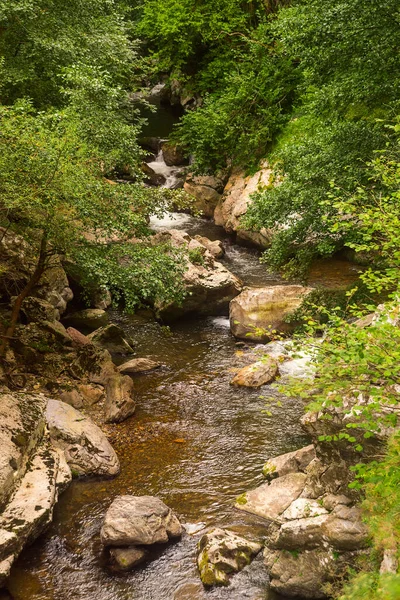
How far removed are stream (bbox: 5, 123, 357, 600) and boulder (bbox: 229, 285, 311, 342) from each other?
Answer: 71 cm

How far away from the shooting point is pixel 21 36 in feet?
57.1

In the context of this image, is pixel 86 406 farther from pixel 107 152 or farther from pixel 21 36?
pixel 21 36

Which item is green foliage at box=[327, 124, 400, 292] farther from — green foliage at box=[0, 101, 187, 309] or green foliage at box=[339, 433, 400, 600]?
green foliage at box=[0, 101, 187, 309]

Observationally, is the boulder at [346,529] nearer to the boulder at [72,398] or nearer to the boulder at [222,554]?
the boulder at [222,554]

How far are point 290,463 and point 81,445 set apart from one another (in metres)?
4.29

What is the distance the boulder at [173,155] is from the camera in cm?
2866

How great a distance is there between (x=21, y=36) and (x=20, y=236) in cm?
799

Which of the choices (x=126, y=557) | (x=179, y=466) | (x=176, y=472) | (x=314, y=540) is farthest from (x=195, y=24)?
(x=314, y=540)

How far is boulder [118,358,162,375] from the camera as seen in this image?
14.8 m

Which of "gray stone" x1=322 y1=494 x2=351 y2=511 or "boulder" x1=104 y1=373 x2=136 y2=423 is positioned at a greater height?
"gray stone" x1=322 y1=494 x2=351 y2=511

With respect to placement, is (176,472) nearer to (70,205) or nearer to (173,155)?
(70,205)

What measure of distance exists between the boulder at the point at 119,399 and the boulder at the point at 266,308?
4.30 metres

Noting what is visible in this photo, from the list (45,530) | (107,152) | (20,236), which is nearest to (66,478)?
(45,530)

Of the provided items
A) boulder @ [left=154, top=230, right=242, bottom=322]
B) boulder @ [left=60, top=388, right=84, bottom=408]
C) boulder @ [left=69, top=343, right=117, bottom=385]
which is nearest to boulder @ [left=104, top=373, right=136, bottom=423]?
boulder @ [left=69, top=343, right=117, bottom=385]
